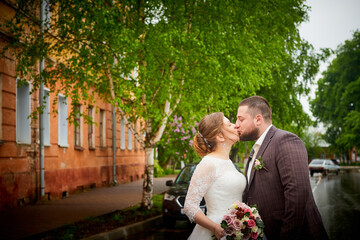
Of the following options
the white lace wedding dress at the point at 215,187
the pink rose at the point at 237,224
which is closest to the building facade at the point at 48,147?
the white lace wedding dress at the point at 215,187

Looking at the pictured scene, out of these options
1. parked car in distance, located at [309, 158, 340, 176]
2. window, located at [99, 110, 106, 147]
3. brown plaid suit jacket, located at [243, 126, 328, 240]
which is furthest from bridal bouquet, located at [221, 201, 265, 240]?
parked car in distance, located at [309, 158, 340, 176]

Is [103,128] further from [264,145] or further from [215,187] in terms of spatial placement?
[264,145]

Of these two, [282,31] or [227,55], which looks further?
[282,31]

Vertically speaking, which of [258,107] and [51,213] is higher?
[258,107]

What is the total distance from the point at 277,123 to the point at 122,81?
13.2 m

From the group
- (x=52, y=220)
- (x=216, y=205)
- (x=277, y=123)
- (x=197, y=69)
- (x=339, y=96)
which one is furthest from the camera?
(x=339, y=96)

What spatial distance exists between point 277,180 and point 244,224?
42 centimetres

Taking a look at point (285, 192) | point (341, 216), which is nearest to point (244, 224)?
point (285, 192)

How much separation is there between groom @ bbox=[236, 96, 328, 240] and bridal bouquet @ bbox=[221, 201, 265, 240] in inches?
4.7

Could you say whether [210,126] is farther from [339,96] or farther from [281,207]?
[339,96]

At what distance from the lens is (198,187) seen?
12.4 feet

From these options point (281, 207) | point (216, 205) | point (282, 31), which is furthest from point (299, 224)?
point (282, 31)

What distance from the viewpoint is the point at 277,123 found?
22859 millimetres

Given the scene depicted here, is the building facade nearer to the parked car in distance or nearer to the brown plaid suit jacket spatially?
the brown plaid suit jacket
